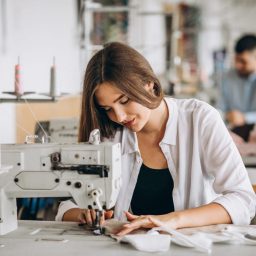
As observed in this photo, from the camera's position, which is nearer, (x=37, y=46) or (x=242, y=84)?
(x=37, y=46)

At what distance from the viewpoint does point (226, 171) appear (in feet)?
6.26

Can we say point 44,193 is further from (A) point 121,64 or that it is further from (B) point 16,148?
(A) point 121,64

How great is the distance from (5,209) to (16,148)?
19 cm

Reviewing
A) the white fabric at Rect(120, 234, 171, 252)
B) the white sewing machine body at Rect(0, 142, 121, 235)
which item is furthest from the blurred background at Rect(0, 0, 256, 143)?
the white fabric at Rect(120, 234, 171, 252)

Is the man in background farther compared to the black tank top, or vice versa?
the man in background

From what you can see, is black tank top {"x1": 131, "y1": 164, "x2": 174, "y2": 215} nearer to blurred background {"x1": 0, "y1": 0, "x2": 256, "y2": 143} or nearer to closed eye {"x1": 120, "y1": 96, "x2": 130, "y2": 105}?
closed eye {"x1": 120, "y1": 96, "x2": 130, "y2": 105}

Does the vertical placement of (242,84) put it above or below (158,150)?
above

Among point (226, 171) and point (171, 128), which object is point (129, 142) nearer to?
point (171, 128)

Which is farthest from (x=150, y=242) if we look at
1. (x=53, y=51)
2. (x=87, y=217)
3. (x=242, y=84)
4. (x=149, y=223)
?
(x=242, y=84)

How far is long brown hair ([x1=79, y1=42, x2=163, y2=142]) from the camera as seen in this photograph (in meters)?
1.84

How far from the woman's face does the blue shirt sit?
3.30m

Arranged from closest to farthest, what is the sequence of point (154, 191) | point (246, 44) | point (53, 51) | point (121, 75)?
point (121, 75)
point (154, 191)
point (53, 51)
point (246, 44)

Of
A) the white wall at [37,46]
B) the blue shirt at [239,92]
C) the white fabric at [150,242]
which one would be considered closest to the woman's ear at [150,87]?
the white fabric at [150,242]

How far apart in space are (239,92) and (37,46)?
6.80 ft
